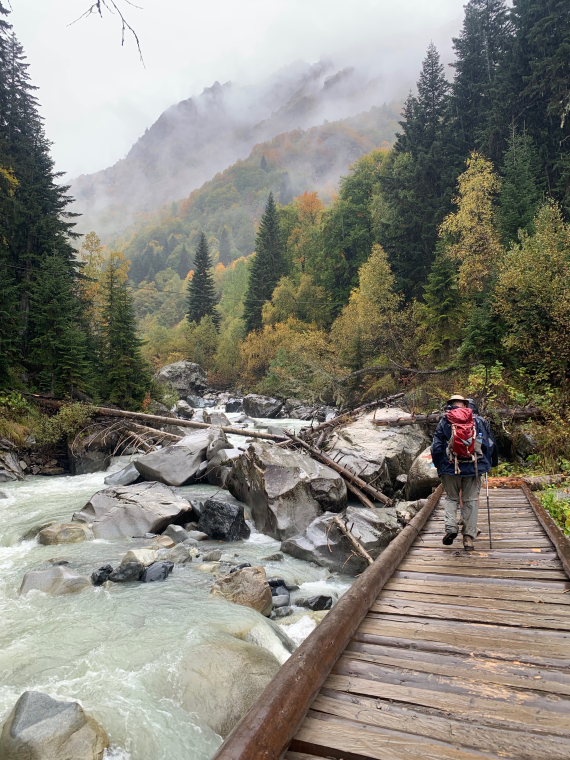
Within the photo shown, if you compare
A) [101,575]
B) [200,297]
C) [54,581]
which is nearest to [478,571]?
[101,575]

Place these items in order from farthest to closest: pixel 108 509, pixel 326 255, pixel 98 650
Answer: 1. pixel 326 255
2. pixel 108 509
3. pixel 98 650

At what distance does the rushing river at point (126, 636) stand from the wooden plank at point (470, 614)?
2.25 metres

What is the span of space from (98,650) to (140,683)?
1.08 metres

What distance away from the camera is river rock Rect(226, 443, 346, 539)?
1145cm

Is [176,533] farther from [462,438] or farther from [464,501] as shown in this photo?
[462,438]

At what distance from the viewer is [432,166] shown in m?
39.3

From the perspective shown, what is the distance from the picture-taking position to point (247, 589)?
7441 mm

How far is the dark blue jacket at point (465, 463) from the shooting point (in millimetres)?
5914

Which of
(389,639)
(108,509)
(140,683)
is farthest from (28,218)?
(389,639)

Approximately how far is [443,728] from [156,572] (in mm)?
7031

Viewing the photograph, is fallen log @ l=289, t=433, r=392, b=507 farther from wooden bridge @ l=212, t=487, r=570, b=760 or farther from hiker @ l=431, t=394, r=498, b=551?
wooden bridge @ l=212, t=487, r=570, b=760

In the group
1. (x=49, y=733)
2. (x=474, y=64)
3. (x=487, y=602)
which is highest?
(x=474, y=64)

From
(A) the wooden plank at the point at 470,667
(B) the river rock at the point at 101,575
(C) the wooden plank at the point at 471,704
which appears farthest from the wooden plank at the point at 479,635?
(B) the river rock at the point at 101,575

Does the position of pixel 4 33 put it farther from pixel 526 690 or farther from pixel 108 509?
pixel 526 690
